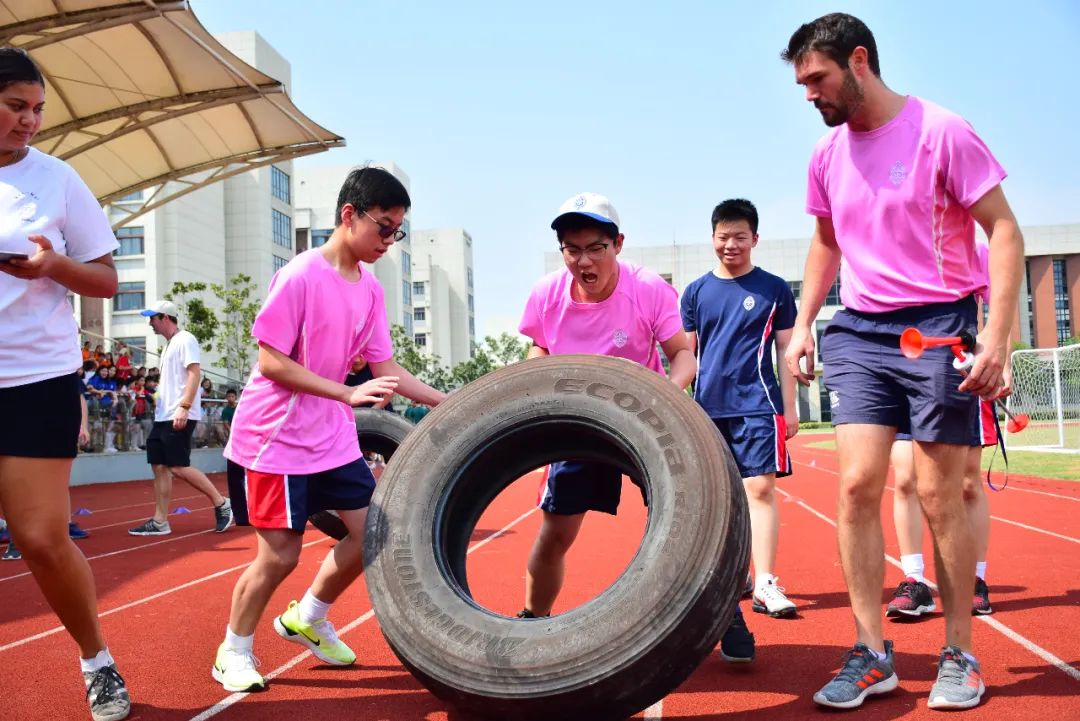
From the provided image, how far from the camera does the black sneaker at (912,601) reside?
181 inches

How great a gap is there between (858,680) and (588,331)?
1610 mm

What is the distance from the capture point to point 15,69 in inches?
124

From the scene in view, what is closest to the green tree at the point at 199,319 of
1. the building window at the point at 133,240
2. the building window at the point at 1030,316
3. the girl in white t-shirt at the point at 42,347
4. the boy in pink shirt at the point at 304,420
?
the building window at the point at 133,240

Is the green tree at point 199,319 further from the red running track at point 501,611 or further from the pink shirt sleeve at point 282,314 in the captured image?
the pink shirt sleeve at point 282,314

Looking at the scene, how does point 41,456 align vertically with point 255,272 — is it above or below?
below

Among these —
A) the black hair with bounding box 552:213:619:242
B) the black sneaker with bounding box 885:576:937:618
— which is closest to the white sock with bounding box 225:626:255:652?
the black hair with bounding box 552:213:619:242

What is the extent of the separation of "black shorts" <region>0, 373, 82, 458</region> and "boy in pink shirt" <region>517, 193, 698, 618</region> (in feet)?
5.41

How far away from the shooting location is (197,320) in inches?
1495

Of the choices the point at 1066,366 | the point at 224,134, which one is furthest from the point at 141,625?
the point at 1066,366

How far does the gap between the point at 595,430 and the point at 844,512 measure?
0.92 m

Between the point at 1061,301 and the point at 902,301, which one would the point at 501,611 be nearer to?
the point at 902,301

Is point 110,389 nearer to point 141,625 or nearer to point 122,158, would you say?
point 122,158

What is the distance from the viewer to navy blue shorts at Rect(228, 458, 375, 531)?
3627 mm

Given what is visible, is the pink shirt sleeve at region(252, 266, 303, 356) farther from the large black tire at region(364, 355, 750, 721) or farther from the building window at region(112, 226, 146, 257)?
the building window at region(112, 226, 146, 257)
